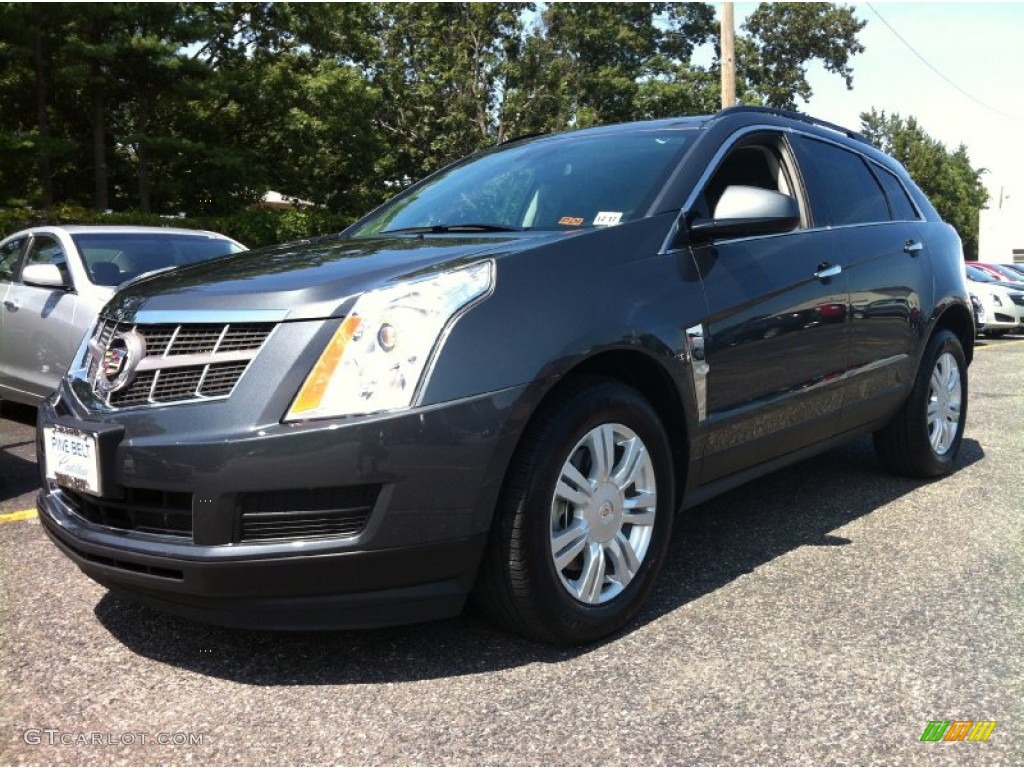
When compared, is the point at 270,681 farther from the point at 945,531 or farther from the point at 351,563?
the point at 945,531

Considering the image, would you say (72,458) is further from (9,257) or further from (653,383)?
(9,257)

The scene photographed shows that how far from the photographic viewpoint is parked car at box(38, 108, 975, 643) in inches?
94.5

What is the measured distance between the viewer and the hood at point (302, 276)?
253 centimetres

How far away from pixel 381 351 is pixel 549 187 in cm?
144

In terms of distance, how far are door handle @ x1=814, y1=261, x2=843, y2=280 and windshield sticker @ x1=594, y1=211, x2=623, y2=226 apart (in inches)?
39.2

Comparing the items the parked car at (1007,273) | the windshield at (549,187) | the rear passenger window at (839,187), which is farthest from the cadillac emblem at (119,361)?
the parked car at (1007,273)

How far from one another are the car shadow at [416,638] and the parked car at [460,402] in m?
0.17

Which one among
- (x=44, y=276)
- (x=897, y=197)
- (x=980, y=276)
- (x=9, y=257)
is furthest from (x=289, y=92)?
(x=897, y=197)

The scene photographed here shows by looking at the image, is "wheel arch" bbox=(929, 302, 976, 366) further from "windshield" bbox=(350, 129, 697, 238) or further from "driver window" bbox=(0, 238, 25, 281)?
"driver window" bbox=(0, 238, 25, 281)

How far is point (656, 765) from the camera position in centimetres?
217

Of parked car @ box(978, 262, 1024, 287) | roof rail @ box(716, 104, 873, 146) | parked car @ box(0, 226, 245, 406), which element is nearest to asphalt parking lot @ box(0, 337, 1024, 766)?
roof rail @ box(716, 104, 873, 146)

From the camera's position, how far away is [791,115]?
13.9 ft

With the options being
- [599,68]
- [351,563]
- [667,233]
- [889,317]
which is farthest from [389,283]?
[599,68]

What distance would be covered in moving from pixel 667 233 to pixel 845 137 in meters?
1.96
